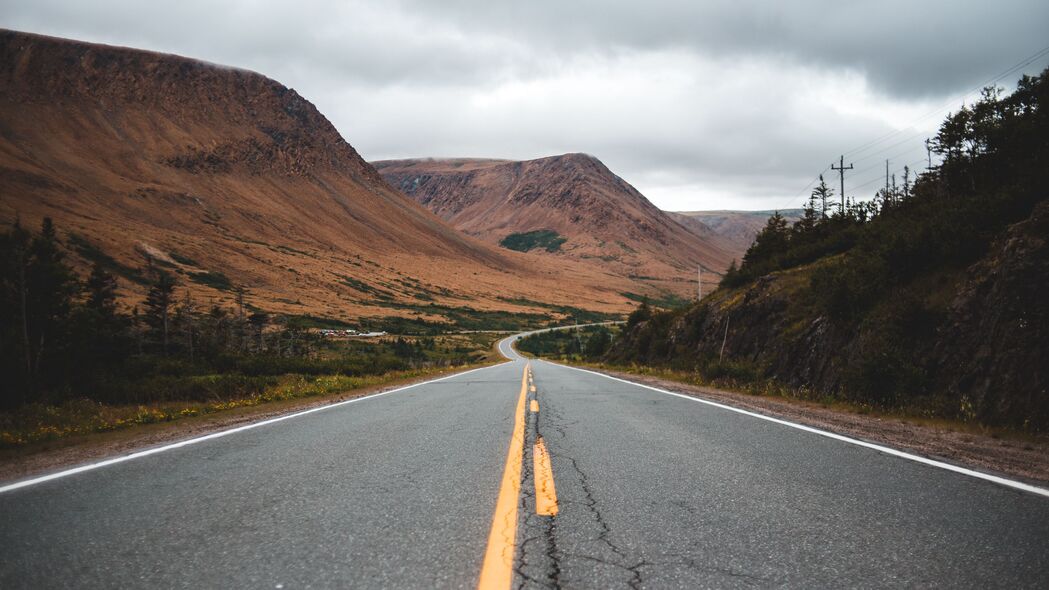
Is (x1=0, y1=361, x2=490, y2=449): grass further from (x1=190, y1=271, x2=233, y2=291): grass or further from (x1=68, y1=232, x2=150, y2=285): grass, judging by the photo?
(x1=190, y1=271, x2=233, y2=291): grass

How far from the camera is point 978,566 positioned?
2908 millimetres

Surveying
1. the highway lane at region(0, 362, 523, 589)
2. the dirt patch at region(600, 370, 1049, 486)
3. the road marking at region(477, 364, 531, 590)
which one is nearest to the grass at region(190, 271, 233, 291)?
the highway lane at region(0, 362, 523, 589)

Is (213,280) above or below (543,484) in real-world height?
above

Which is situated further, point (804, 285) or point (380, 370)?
point (380, 370)

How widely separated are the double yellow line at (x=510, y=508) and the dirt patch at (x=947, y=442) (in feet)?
14.3

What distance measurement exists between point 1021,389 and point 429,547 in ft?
33.6

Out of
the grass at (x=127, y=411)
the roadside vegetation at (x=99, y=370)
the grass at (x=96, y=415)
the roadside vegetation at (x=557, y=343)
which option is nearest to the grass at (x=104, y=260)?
the roadside vegetation at (x=99, y=370)

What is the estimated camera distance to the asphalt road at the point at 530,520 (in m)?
2.89

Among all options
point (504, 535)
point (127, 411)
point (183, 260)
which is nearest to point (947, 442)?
point (504, 535)

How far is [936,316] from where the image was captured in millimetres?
11461

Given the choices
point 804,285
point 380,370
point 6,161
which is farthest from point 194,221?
point 804,285

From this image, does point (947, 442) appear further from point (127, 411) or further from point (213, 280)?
point (213, 280)

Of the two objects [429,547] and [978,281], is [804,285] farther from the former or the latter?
[429,547]

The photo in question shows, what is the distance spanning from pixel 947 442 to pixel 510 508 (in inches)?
251
